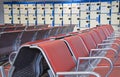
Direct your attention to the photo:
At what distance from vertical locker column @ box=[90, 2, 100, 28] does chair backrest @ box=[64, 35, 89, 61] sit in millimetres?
8794

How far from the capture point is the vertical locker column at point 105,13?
1191 cm

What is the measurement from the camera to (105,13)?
11969 millimetres

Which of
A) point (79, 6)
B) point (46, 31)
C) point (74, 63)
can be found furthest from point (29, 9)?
point (74, 63)

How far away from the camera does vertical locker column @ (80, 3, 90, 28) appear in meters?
12.4

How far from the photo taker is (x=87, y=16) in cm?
1236

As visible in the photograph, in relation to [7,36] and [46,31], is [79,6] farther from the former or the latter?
[7,36]

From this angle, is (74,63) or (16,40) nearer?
(74,63)

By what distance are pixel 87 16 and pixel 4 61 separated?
818cm

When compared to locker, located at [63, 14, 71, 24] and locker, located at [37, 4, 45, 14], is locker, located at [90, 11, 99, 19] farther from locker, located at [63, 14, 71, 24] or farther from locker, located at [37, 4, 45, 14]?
locker, located at [37, 4, 45, 14]

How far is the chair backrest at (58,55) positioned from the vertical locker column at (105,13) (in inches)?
370

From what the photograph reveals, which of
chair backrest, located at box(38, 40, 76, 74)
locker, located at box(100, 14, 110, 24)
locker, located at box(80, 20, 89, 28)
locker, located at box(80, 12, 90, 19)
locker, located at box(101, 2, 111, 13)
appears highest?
locker, located at box(101, 2, 111, 13)

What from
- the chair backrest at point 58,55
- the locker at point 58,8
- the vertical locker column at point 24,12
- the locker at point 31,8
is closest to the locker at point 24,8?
the vertical locker column at point 24,12

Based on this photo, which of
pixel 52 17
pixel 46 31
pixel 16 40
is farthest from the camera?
pixel 52 17

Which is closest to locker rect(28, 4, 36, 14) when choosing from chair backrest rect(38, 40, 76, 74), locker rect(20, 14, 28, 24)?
locker rect(20, 14, 28, 24)
